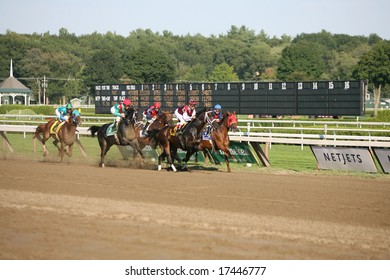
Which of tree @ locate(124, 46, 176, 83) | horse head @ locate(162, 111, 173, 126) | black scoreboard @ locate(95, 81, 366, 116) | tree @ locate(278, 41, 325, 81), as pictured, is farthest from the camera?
tree @ locate(278, 41, 325, 81)

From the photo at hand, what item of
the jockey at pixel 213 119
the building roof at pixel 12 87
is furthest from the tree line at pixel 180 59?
the jockey at pixel 213 119

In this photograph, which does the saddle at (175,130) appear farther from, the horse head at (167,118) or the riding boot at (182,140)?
the horse head at (167,118)

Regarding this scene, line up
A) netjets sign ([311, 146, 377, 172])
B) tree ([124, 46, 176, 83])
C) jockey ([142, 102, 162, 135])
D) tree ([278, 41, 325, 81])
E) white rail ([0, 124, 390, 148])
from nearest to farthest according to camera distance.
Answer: netjets sign ([311, 146, 377, 172]) < white rail ([0, 124, 390, 148]) < jockey ([142, 102, 162, 135]) < tree ([124, 46, 176, 83]) < tree ([278, 41, 325, 81])

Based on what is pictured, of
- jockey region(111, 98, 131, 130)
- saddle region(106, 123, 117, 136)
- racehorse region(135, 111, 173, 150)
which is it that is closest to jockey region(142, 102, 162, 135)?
racehorse region(135, 111, 173, 150)

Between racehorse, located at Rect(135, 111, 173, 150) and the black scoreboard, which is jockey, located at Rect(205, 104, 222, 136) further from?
the black scoreboard

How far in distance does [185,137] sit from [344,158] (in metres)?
4.02

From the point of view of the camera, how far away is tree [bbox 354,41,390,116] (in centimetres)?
6212

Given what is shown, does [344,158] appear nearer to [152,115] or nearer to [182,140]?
[182,140]

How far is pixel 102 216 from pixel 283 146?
62.4ft

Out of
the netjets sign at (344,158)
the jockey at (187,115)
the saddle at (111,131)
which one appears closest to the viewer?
the netjets sign at (344,158)

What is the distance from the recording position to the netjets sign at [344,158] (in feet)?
58.2

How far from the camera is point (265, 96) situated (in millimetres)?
30750

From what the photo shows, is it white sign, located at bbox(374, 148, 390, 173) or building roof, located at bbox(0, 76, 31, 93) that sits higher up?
building roof, located at bbox(0, 76, 31, 93)

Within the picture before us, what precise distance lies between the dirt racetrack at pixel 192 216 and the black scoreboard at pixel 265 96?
503 inches
